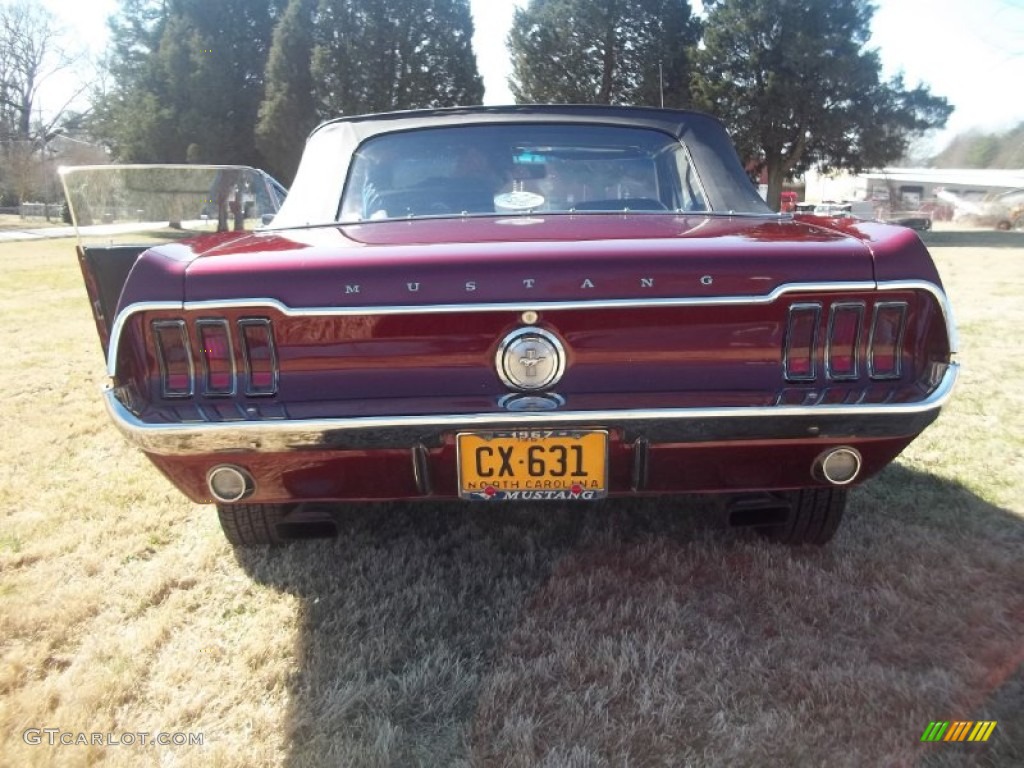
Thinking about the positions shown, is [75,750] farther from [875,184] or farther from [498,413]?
[875,184]

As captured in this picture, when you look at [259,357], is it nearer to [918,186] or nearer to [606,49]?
[606,49]

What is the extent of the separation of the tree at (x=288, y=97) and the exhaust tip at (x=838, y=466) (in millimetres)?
31514

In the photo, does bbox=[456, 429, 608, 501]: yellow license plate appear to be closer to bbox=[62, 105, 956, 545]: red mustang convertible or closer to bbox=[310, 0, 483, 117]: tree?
bbox=[62, 105, 956, 545]: red mustang convertible

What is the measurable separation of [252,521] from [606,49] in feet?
107

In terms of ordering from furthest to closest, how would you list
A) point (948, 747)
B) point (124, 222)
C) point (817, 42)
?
point (817, 42) → point (124, 222) → point (948, 747)

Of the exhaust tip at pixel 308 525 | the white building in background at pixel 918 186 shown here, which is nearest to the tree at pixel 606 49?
the white building in background at pixel 918 186

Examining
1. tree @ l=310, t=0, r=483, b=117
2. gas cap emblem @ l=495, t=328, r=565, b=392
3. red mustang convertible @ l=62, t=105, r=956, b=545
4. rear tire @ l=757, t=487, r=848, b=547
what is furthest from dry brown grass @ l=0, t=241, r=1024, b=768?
tree @ l=310, t=0, r=483, b=117

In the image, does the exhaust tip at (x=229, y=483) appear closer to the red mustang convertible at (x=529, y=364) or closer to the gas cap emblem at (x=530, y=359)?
the red mustang convertible at (x=529, y=364)

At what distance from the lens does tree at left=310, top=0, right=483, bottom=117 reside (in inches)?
1232

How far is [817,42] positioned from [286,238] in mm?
28541

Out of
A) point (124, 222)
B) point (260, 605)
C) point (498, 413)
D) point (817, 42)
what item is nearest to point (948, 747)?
point (498, 413)

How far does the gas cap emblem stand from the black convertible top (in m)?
1.11

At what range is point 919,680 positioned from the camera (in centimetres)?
203

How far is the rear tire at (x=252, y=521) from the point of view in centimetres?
256
